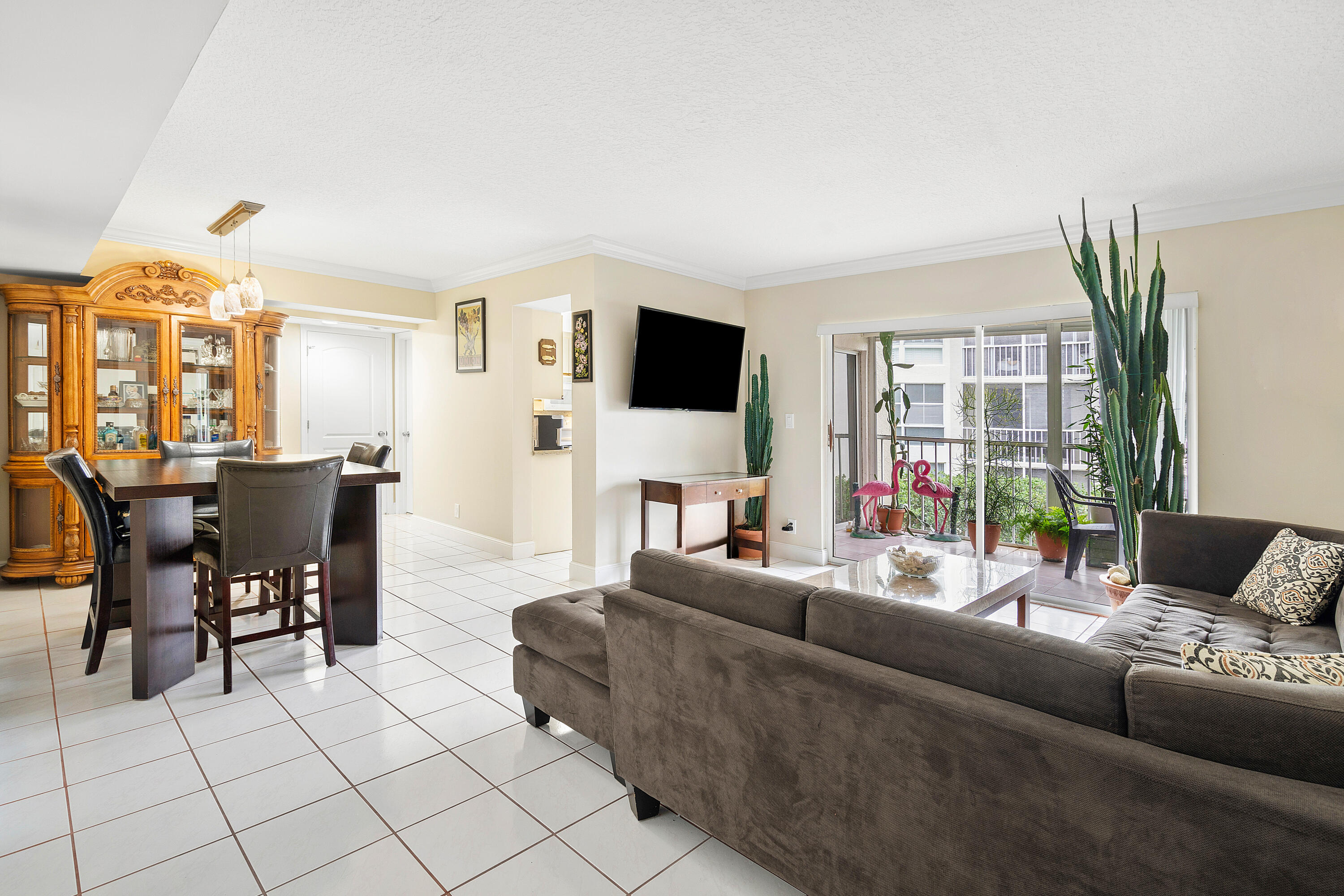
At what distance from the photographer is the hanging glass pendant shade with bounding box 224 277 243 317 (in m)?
3.57

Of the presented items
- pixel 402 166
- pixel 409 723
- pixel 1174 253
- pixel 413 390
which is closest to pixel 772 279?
pixel 1174 253

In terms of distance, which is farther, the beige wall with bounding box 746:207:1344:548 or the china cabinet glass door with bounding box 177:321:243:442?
the china cabinet glass door with bounding box 177:321:243:442

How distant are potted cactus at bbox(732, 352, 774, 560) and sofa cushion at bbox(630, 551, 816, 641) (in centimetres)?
359

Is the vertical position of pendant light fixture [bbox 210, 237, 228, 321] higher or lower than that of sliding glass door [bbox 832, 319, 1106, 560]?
higher

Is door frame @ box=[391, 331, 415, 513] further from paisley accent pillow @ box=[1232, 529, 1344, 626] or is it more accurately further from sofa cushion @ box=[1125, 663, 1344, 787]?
sofa cushion @ box=[1125, 663, 1344, 787]

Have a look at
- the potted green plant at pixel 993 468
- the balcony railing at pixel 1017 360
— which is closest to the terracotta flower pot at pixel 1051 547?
the potted green plant at pixel 993 468

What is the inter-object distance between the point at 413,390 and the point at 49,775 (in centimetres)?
478

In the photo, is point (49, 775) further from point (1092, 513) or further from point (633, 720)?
point (1092, 513)

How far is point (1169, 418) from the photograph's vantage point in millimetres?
3389

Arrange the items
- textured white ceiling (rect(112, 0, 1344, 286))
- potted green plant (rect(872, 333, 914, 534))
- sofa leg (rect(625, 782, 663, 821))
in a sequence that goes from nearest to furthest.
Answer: sofa leg (rect(625, 782, 663, 821)), textured white ceiling (rect(112, 0, 1344, 286)), potted green plant (rect(872, 333, 914, 534))

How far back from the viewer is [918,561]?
314 centimetres

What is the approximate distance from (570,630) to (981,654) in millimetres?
1338

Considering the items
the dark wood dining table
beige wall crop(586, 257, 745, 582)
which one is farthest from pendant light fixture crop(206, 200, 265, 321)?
beige wall crop(586, 257, 745, 582)

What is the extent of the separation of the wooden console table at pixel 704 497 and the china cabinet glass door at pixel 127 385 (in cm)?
355
